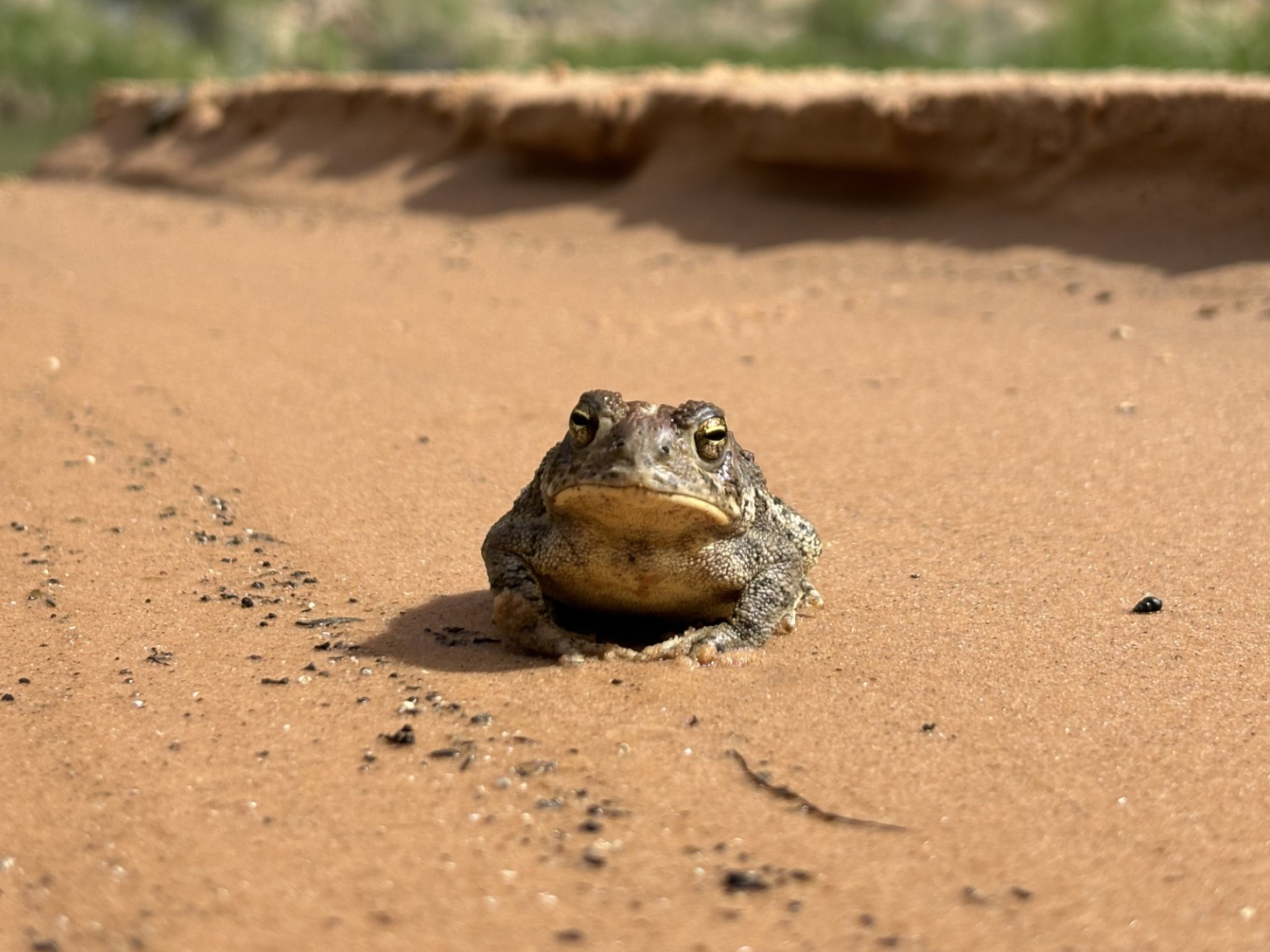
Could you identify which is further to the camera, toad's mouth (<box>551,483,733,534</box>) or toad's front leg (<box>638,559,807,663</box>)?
toad's front leg (<box>638,559,807,663</box>)

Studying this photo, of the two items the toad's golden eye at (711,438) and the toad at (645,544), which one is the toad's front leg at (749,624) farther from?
the toad's golden eye at (711,438)

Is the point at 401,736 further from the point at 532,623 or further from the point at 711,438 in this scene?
the point at 711,438

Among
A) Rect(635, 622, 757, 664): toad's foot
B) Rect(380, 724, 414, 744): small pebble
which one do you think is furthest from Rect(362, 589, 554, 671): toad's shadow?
Rect(380, 724, 414, 744): small pebble

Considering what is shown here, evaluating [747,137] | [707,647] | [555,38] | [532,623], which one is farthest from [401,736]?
[555,38]

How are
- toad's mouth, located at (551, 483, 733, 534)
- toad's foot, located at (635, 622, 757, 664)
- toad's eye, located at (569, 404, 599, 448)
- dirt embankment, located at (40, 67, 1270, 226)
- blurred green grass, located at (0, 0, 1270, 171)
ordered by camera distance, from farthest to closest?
blurred green grass, located at (0, 0, 1270, 171) < dirt embankment, located at (40, 67, 1270, 226) < toad's foot, located at (635, 622, 757, 664) < toad's eye, located at (569, 404, 599, 448) < toad's mouth, located at (551, 483, 733, 534)

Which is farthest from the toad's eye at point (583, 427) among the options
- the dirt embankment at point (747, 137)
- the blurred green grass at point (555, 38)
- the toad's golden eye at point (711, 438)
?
the blurred green grass at point (555, 38)

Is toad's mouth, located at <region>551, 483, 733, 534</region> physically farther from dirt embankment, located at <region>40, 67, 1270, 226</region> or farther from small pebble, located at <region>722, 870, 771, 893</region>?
dirt embankment, located at <region>40, 67, 1270, 226</region>
